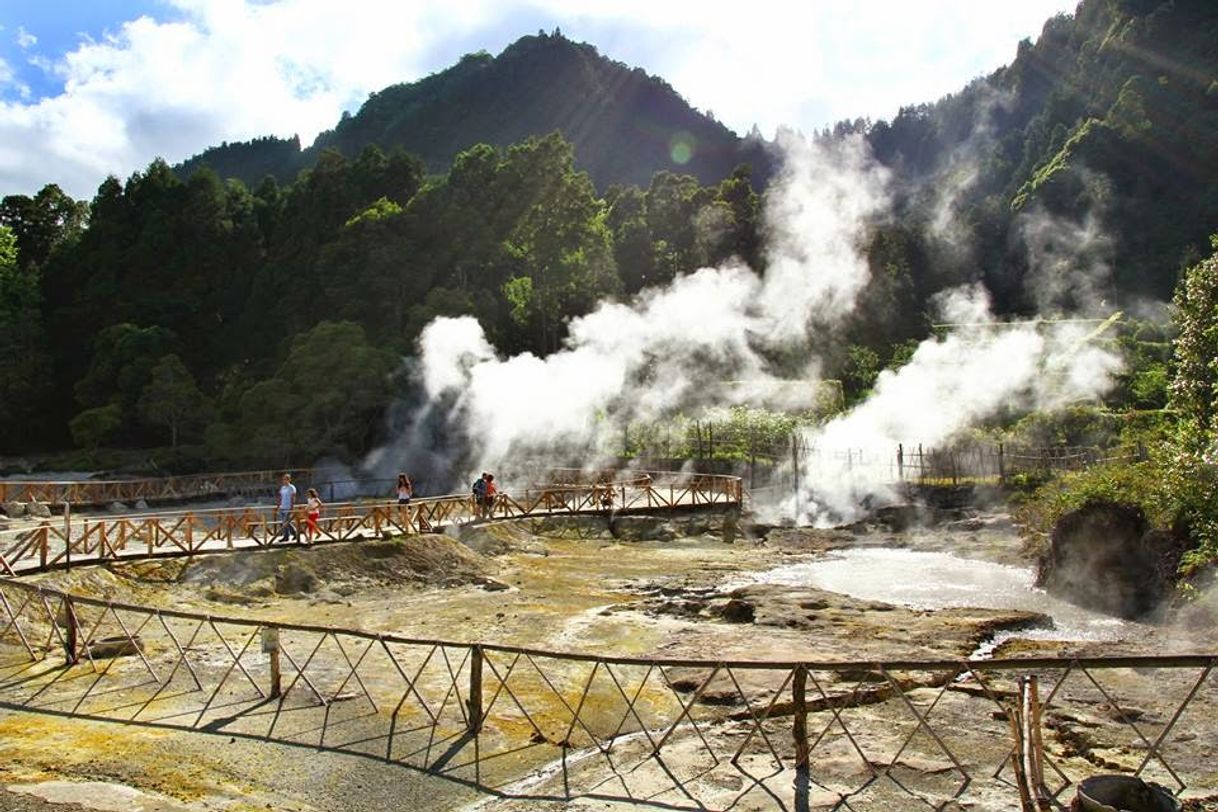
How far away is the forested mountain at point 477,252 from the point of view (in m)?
51.4

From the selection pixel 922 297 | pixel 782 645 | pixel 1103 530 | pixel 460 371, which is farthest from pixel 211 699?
pixel 922 297

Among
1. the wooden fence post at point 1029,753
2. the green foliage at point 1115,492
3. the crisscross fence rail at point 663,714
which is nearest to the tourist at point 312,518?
the crisscross fence rail at point 663,714

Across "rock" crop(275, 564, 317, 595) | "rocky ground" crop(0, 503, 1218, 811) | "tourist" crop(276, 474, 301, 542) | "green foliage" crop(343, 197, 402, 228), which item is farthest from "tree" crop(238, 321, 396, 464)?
"rock" crop(275, 564, 317, 595)

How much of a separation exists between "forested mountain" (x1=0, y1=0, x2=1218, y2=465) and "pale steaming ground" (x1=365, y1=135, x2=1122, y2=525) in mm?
2491

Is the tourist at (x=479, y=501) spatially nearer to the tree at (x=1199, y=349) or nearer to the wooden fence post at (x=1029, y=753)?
the tree at (x=1199, y=349)

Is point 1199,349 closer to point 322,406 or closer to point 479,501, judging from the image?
point 479,501

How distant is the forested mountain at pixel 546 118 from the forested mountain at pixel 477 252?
1635 inches

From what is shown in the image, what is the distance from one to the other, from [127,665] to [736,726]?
9.14 m

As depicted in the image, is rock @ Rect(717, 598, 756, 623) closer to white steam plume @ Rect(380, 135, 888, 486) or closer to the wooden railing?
the wooden railing

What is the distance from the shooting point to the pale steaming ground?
139ft

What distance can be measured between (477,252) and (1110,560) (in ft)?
139

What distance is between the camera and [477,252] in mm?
55656

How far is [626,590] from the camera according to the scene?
21281 mm

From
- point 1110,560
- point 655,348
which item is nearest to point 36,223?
point 655,348
